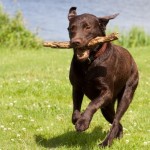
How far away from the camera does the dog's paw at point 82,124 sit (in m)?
5.94

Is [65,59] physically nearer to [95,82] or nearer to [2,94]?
[2,94]

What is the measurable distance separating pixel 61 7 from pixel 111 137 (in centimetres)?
2179

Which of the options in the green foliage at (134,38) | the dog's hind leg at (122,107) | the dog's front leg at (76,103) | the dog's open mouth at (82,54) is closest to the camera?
the dog's open mouth at (82,54)

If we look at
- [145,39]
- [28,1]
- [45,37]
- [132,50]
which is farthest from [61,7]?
[132,50]

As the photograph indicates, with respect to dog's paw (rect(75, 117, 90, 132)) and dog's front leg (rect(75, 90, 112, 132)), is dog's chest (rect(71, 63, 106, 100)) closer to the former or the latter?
dog's front leg (rect(75, 90, 112, 132))

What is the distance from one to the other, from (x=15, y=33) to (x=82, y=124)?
12.8 metres

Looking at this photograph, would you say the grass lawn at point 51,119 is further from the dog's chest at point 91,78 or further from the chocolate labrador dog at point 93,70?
the dog's chest at point 91,78

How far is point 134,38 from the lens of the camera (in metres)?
19.8

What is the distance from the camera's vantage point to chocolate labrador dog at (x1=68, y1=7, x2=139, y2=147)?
6.07 m

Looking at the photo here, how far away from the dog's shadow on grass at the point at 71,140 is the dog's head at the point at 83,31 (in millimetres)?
1360

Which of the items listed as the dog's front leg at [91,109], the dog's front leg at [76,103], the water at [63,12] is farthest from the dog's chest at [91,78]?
the water at [63,12]

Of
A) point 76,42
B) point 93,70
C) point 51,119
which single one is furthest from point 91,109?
point 51,119

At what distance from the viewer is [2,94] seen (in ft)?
32.1

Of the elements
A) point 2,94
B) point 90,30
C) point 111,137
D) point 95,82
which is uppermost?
point 90,30
